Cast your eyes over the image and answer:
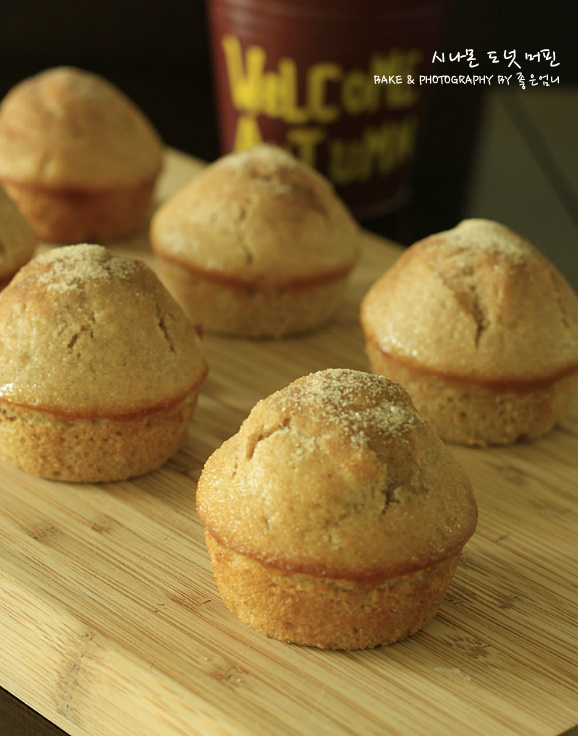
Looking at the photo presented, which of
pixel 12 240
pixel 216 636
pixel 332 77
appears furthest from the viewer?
pixel 332 77

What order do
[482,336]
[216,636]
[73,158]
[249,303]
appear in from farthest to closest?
[73,158], [249,303], [482,336], [216,636]

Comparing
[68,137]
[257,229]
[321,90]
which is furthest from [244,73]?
[257,229]

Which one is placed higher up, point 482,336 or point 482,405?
point 482,336

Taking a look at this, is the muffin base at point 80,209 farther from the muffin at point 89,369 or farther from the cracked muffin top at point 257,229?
the muffin at point 89,369

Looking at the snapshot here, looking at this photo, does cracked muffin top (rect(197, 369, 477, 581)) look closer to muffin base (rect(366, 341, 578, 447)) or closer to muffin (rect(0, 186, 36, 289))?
muffin base (rect(366, 341, 578, 447))

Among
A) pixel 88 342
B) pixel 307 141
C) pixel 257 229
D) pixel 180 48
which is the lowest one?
pixel 180 48

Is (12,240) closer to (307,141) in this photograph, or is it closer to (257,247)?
(257,247)

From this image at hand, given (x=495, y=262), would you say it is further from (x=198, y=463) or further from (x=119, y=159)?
(x=119, y=159)
